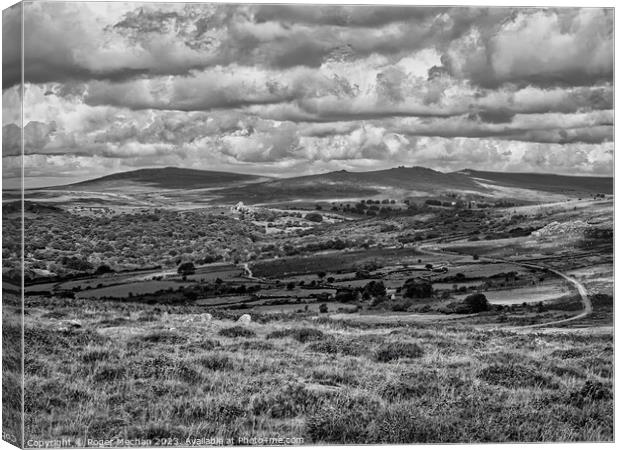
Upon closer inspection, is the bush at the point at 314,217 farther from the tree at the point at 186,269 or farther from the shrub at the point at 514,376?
the shrub at the point at 514,376

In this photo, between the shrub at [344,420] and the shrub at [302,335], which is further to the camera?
the shrub at [302,335]

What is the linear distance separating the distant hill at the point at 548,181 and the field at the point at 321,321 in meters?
0.26

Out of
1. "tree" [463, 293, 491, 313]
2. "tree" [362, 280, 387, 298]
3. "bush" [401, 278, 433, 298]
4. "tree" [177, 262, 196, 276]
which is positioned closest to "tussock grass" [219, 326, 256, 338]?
"tree" [177, 262, 196, 276]

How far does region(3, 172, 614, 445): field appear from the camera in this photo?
61.3 feet

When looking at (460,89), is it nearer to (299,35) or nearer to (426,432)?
(299,35)

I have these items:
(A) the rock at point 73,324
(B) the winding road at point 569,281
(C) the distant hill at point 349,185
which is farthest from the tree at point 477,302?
(A) the rock at point 73,324

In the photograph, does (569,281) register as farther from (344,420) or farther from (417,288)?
(344,420)

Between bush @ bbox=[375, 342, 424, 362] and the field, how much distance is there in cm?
3

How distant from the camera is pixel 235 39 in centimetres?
1970

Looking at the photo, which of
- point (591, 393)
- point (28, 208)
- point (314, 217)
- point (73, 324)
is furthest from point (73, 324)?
point (591, 393)

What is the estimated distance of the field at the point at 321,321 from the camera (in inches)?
736

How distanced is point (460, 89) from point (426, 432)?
6395 mm

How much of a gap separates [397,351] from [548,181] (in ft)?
15.7

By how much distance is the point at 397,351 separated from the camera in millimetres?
19969
